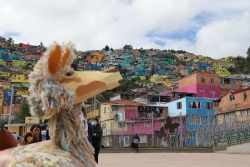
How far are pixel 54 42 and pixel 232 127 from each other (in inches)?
669

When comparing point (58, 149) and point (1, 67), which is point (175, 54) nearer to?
point (1, 67)

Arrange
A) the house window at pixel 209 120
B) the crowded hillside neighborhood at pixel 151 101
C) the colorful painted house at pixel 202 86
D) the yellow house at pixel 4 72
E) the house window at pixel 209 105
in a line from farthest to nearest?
the yellow house at pixel 4 72 < the colorful painted house at pixel 202 86 < the house window at pixel 209 105 < the crowded hillside neighborhood at pixel 151 101 < the house window at pixel 209 120

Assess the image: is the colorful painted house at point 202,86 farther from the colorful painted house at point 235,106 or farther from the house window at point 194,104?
the colorful painted house at point 235,106

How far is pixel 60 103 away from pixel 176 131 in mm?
17703

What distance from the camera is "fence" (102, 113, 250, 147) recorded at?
18.1 metres

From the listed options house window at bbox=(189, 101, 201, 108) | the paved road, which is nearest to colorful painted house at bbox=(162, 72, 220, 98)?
house window at bbox=(189, 101, 201, 108)

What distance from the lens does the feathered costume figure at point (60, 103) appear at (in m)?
1.99

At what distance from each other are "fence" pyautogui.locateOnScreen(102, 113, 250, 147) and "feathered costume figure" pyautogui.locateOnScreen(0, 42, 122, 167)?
1641 centimetres

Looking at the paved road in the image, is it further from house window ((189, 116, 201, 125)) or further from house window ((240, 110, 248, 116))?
house window ((240, 110, 248, 116))

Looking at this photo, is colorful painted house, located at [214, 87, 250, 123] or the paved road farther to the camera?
colorful painted house, located at [214, 87, 250, 123]

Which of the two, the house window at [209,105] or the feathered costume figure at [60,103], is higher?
the house window at [209,105]

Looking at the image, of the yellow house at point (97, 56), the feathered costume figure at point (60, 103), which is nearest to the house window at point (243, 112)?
the feathered costume figure at point (60, 103)

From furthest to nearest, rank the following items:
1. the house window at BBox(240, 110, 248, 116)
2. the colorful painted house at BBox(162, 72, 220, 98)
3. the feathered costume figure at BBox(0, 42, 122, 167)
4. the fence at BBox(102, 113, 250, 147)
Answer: the colorful painted house at BBox(162, 72, 220, 98)
the house window at BBox(240, 110, 248, 116)
the fence at BBox(102, 113, 250, 147)
the feathered costume figure at BBox(0, 42, 122, 167)

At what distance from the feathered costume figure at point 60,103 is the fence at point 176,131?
53.8 feet
